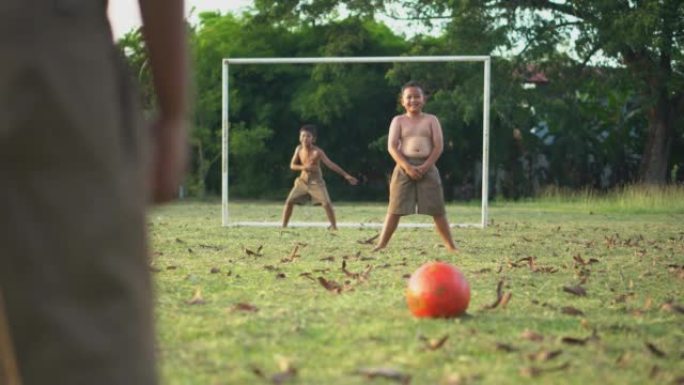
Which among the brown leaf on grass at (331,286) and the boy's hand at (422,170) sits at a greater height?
the boy's hand at (422,170)

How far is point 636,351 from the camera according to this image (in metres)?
4.66

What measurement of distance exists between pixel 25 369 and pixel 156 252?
893cm

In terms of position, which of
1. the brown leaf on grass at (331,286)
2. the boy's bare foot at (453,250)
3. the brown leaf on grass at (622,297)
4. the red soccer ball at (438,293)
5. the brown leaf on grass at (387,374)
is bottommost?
the boy's bare foot at (453,250)

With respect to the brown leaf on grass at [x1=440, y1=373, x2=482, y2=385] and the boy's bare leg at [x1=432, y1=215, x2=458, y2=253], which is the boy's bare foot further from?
the brown leaf on grass at [x1=440, y1=373, x2=482, y2=385]

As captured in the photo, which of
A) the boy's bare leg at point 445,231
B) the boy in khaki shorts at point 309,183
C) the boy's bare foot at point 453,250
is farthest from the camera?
the boy in khaki shorts at point 309,183

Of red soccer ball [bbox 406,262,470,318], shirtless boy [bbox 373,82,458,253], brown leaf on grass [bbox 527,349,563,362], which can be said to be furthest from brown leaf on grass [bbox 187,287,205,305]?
shirtless boy [bbox 373,82,458,253]

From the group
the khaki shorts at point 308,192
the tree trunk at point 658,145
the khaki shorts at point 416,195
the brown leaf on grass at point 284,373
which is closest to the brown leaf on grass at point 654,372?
the brown leaf on grass at point 284,373

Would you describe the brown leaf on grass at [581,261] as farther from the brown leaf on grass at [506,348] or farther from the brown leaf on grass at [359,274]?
the brown leaf on grass at [506,348]

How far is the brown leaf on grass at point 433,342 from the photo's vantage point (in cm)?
Answer: 456

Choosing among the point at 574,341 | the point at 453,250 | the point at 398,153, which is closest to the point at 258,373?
the point at 574,341

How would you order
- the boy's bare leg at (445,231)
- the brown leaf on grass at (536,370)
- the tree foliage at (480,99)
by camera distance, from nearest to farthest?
the brown leaf on grass at (536,370) → the boy's bare leg at (445,231) → the tree foliage at (480,99)

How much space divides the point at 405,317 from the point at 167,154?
12.8 ft

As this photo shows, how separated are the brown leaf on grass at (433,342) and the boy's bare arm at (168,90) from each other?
2836 mm

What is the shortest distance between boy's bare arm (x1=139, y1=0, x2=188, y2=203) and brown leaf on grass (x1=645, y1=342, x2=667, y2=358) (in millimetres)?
3181
